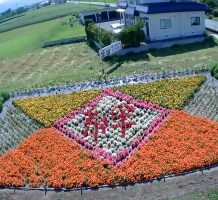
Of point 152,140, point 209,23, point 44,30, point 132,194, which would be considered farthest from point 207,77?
point 44,30

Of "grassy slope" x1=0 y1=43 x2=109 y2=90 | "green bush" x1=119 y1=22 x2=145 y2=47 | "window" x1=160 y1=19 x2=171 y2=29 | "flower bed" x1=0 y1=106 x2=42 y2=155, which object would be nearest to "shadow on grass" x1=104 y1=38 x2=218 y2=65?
"green bush" x1=119 y1=22 x2=145 y2=47

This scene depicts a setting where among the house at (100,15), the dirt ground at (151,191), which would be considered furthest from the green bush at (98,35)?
the dirt ground at (151,191)

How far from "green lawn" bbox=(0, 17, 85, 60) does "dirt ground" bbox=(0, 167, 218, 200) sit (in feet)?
133

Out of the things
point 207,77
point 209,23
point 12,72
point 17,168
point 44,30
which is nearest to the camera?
point 17,168

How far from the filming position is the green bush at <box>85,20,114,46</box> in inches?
2000

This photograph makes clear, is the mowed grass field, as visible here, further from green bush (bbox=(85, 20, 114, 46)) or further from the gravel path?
the gravel path

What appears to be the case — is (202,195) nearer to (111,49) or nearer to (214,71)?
(214,71)

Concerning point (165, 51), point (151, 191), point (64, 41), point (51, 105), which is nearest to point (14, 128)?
point (51, 105)

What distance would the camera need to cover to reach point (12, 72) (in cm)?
5150

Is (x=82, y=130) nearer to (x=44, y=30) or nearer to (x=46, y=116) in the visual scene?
(x=46, y=116)

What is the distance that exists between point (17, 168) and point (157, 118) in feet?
37.0

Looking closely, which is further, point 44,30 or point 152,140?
point 44,30

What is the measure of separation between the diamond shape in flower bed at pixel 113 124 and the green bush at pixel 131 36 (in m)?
15.2

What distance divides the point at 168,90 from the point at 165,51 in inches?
586
